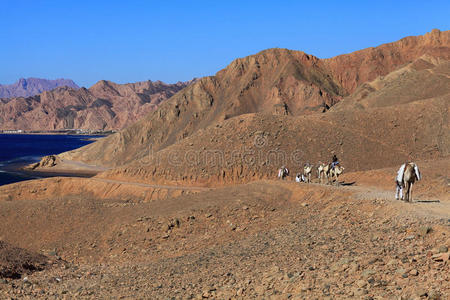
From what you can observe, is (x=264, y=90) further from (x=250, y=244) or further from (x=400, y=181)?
(x=250, y=244)

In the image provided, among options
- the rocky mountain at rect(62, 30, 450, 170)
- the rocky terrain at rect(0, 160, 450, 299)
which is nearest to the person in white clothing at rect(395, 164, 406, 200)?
the rocky terrain at rect(0, 160, 450, 299)

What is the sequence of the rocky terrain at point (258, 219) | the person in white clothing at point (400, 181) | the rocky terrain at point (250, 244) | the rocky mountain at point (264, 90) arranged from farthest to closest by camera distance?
the rocky mountain at point (264, 90) < the person in white clothing at point (400, 181) < the rocky terrain at point (258, 219) < the rocky terrain at point (250, 244)

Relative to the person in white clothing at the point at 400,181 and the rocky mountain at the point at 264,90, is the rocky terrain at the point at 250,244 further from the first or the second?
the rocky mountain at the point at 264,90

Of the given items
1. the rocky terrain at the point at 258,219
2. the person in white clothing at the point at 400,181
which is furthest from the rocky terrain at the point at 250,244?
the person in white clothing at the point at 400,181

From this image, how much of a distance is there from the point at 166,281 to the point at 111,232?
1113 cm

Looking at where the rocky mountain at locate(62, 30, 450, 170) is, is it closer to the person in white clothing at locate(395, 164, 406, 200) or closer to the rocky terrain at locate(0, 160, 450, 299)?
the rocky terrain at locate(0, 160, 450, 299)

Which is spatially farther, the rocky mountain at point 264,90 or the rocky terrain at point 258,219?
the rocky mountain at point 264,90

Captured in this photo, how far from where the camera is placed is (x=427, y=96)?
6556 centimetres

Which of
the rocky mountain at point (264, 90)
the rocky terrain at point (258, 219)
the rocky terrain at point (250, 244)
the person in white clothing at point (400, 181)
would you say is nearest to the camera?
the rocky terrain at point (250, 244)

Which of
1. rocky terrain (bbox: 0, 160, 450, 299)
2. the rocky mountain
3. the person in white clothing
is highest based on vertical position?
the rocky mountain

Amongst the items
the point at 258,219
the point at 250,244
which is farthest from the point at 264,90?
the point at 250,244

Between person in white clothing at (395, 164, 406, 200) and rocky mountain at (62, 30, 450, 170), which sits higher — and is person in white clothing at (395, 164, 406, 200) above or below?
below

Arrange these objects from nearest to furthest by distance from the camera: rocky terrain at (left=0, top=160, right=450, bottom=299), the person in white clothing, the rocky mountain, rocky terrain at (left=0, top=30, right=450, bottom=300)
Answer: rocky terrain at (left=0, top=160, right=450, bottom=299), rocky terrain at (left=0, top=30, right=450, bottom=300), the person in white clothing, the rocky mountain

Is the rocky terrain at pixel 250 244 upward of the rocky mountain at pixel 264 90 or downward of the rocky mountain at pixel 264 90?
downward
